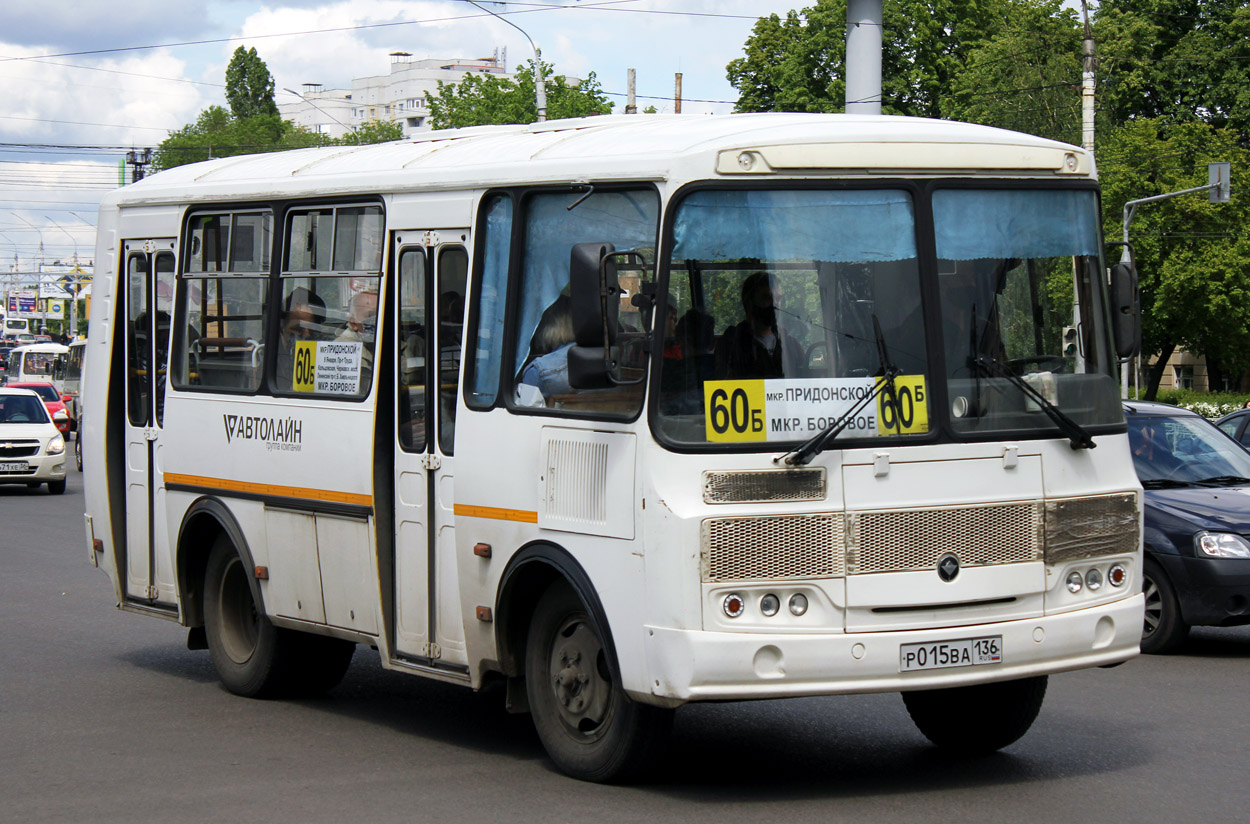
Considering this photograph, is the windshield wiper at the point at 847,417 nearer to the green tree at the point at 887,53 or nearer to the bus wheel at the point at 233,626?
the bus wheel at the point at 233,626

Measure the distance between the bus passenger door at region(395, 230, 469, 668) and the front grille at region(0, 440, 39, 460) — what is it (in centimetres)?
2071

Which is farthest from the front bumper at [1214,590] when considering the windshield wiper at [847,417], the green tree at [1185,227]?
the green tree at [1185,227]

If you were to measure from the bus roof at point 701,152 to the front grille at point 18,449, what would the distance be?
65.6ft

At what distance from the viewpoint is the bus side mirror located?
7.84 metres

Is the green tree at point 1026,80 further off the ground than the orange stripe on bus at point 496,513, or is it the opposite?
the green tree at point 1026,80

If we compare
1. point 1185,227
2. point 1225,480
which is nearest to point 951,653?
point 1225,480

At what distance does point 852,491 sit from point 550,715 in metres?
1.73

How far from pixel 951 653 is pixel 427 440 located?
9.06 ft

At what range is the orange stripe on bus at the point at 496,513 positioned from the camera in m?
7.68

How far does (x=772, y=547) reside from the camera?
22.5 ft

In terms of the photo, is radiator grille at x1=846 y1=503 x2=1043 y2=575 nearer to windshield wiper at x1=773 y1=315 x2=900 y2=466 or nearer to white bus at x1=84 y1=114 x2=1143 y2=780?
white bus at x1=84 y1=114 x2=1143 y2=780

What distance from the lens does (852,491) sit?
699cm

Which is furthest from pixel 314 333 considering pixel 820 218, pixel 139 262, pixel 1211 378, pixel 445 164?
pixel 1211 378

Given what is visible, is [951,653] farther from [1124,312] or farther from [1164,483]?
[1164,483]
